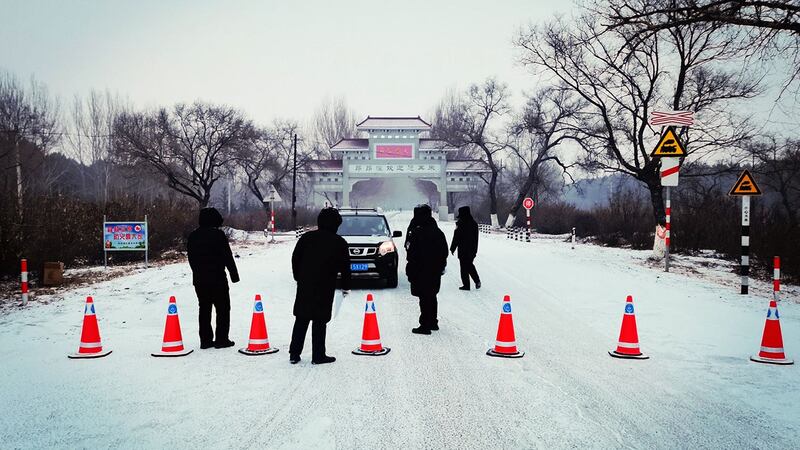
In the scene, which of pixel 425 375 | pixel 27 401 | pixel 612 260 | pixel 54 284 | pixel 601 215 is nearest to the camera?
pixel 27 401

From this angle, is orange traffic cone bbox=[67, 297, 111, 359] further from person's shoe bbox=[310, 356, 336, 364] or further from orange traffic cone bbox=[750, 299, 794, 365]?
orange traffic cone bbox=[750, 299, 794, 365]

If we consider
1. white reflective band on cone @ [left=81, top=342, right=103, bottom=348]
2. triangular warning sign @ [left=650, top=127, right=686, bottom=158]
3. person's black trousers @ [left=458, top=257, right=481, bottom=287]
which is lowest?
white reflective band on cone @ [left=81, top=342, right=103, bottom=348]

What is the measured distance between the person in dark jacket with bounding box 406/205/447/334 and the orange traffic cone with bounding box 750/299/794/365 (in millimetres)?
4191

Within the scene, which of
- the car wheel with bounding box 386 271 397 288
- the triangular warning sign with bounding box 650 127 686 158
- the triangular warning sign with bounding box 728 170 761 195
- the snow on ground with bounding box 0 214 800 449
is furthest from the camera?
the triangular warning sign with bounding box 650 127 686 158

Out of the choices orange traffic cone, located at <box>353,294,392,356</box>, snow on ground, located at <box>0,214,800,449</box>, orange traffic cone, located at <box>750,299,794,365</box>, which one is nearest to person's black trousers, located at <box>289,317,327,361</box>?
snow on ground, located at <box>0,214,800,449</box>

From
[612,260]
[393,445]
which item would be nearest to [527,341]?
[393,445]

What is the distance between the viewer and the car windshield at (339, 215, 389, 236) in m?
14.1

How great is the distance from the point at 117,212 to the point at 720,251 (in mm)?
22899

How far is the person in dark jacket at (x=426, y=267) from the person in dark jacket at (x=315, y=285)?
2121mm

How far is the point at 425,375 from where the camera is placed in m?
6.35

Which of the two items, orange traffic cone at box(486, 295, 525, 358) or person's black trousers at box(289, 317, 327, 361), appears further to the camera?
orange traffic cone at box(486, 295, 525, 358)

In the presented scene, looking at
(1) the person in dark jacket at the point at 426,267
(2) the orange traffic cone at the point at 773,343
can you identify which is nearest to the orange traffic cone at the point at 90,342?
(1) the person in dark jacket at the point at 426,267

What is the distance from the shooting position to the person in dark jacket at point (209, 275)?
305 inches

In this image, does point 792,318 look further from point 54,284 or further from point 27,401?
point 54,284
